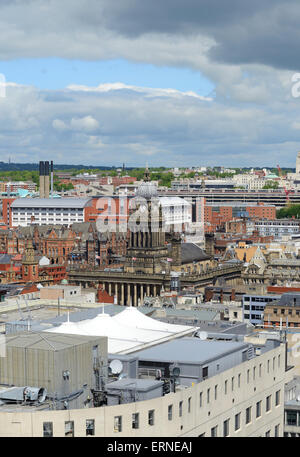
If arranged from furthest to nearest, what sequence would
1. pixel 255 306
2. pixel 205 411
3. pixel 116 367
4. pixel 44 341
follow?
pixel 255 306 → pixel 116 367 → pixel 205 411 → pixel 44 341

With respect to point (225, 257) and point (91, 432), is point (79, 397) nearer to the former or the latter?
point (91, 432)

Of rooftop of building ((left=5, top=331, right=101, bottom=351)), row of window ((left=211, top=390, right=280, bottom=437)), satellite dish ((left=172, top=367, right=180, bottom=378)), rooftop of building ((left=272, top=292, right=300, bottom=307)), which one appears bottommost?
row of window ((left=211, top=390, right=280, bottom=437))

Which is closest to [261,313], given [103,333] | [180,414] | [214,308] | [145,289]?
[214,308]

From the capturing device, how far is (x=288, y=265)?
130625mm

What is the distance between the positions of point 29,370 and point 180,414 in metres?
6.34

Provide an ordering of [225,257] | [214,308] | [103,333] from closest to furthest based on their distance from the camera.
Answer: [103,333], [214,308], [225,257]

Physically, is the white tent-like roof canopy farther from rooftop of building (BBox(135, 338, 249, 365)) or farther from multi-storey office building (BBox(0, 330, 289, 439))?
multi-storey office building (BBox(0, 330, 289, 439))

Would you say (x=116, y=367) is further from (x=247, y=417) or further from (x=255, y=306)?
(x=255, y=306)

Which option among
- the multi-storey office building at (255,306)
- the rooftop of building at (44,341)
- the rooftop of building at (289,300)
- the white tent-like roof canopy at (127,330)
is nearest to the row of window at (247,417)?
the white tent-like roof canopy at (127,330)

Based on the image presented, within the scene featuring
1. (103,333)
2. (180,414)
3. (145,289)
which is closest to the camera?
(180,414)

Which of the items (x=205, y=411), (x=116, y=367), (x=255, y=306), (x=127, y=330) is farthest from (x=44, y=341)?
(x=255, y=306)

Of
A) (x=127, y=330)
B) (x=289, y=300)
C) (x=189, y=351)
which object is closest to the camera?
(x=189, y=351)

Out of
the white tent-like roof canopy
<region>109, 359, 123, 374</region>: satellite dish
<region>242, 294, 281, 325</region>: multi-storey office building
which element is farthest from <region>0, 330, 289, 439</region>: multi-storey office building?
<region>242, 294, 281, 325</region>: multi-storey office building

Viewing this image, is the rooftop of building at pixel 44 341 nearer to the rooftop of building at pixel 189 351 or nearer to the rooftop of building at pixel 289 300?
the rooftop of building at pixel 189 351
